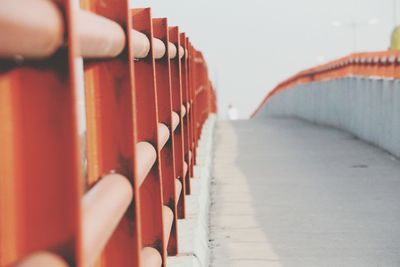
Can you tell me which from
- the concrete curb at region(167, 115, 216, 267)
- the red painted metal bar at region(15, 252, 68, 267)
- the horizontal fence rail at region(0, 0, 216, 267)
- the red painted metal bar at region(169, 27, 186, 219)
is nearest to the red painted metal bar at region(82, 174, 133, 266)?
the horizontal fence rail at region(0, 0, 216, 267)

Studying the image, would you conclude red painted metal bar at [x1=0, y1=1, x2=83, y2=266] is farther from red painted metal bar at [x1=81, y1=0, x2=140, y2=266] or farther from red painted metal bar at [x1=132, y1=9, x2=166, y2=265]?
red painted metal bar at [x1=132, y1=9, x2=166, y2=265]

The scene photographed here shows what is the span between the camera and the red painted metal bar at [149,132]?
10.3ft

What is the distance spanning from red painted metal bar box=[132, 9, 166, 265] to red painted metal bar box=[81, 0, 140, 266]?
951 millimetres

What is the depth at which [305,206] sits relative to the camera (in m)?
6.74

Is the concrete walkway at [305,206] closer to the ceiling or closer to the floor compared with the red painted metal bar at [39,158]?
closer to the floor

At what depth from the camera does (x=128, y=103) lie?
6.80ft

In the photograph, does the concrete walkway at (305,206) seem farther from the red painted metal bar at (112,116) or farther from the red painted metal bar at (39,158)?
the red painted metal bar at (39,158)

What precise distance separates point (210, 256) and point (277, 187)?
8.88 feet

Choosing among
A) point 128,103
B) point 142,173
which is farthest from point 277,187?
point 128,103

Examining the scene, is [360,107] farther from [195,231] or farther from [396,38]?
[396,38]

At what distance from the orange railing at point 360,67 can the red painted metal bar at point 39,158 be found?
27.6 ft

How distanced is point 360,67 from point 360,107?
0.62m

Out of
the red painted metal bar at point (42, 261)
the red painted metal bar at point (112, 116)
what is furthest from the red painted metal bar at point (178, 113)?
the red painted metal bar at point (42, 261)

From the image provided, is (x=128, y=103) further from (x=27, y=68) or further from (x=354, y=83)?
(x=354, y=83)
